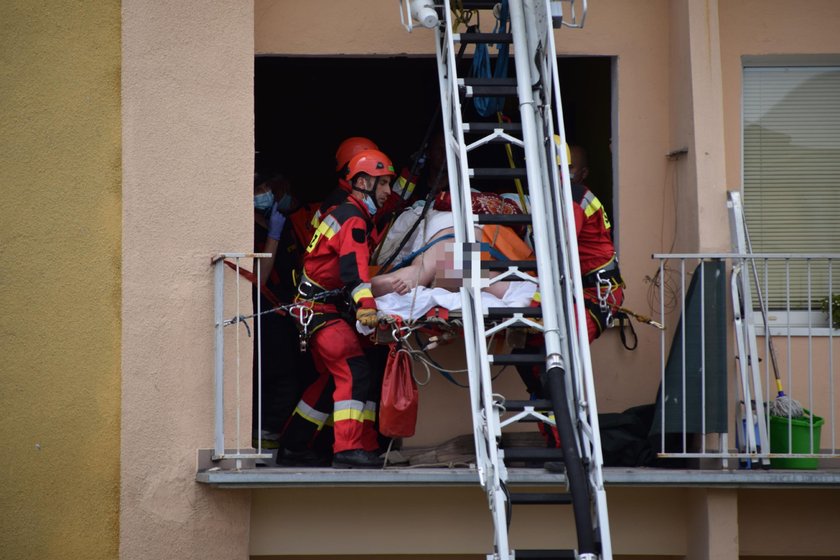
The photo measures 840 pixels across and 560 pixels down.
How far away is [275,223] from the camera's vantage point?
8.95 metres

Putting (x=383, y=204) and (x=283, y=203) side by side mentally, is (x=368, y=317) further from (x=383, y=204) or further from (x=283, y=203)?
(x=283, y=203)

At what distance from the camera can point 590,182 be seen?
10.2 m

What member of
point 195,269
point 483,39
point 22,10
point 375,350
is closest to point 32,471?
point 195,269

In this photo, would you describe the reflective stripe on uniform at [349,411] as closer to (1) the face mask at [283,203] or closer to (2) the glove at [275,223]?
(2) the glove at [275,223]

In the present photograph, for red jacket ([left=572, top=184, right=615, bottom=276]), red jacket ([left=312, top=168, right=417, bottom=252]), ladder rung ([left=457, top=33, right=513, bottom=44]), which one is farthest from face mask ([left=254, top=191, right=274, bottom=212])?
red jacket ([left=572, top=184, right=615, bottom=276])

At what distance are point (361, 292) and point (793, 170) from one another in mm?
3142

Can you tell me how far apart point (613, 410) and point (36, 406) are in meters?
3.69

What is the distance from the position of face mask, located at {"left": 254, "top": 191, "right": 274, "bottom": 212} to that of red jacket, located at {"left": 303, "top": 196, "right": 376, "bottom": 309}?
0.93 m

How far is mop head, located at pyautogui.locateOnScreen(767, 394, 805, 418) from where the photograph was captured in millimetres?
7668

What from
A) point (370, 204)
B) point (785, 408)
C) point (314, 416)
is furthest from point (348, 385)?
point (785, 408)

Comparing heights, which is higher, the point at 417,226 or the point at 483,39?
the point at 483,39

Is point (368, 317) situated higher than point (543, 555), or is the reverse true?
point (368, 317)

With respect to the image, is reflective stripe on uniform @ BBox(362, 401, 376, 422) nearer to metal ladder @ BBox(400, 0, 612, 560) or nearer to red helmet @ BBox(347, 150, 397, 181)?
metal ladder @ BBox(400, 0, 612, 560)

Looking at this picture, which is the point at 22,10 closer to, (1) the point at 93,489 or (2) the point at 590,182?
(1) the point at 93,489
